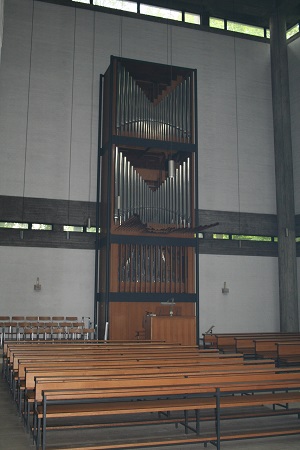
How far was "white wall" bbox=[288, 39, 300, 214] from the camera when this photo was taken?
15.6 m

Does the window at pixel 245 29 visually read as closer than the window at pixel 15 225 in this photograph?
No

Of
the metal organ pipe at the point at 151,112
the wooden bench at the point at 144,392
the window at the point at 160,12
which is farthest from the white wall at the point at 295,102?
the wooden bench at the point at 144,392

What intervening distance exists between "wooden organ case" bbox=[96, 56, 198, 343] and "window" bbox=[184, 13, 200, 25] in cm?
335

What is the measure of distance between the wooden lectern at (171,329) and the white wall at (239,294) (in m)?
4.18

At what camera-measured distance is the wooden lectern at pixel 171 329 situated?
10025 mm

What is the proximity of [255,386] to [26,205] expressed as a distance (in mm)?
9975

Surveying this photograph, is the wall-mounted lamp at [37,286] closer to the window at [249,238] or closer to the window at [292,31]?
the window at [249,238]

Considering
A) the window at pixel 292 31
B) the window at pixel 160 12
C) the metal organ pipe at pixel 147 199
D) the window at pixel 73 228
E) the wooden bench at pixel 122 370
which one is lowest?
the wooden bench at pixel 122 370

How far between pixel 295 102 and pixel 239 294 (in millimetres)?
6420

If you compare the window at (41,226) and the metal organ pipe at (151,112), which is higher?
the metal organ pipe at (151,112)

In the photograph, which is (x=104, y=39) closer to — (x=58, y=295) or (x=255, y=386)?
(x=58, y=295)

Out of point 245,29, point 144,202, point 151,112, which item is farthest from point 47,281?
point 245,29

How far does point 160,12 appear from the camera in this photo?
51.3 ft

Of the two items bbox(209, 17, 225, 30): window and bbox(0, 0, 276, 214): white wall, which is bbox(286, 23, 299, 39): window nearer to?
bbox(0, 0, 276, 214): white wall
